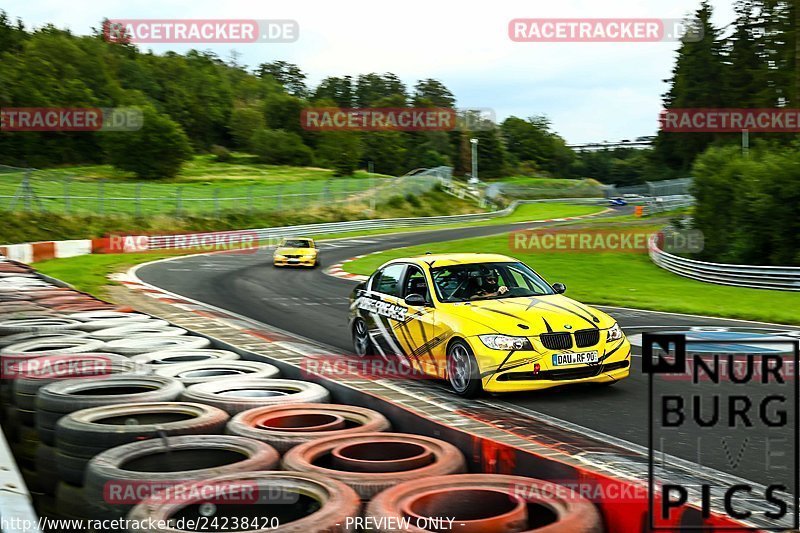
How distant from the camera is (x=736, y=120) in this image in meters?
74.4

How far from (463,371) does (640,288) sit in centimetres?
1598

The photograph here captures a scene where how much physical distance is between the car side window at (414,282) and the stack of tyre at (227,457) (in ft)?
8.31

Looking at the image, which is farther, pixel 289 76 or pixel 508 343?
pixel 289 76

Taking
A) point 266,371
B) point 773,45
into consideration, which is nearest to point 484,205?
point 773,45

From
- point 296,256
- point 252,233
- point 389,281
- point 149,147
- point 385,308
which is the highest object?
point 149,147

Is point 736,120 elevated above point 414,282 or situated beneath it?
elevated above

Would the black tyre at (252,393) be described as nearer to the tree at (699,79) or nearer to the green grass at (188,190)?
the green grass at (188,190)

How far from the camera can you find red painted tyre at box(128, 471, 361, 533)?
3.90 metres

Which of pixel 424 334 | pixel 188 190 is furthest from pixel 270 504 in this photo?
pixel 188 190

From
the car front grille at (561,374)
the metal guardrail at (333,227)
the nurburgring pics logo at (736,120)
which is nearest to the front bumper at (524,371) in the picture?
the car front grille at (561,374)

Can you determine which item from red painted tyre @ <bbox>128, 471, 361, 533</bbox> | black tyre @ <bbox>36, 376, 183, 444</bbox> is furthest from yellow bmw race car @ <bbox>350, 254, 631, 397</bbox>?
red painted tyre @ <bbox>128, 471, 361, 533</bbox>

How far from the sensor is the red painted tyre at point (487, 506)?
3787mm

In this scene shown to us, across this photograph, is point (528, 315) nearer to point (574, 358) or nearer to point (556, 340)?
point (556, 340)

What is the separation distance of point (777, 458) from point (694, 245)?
25179 mm
